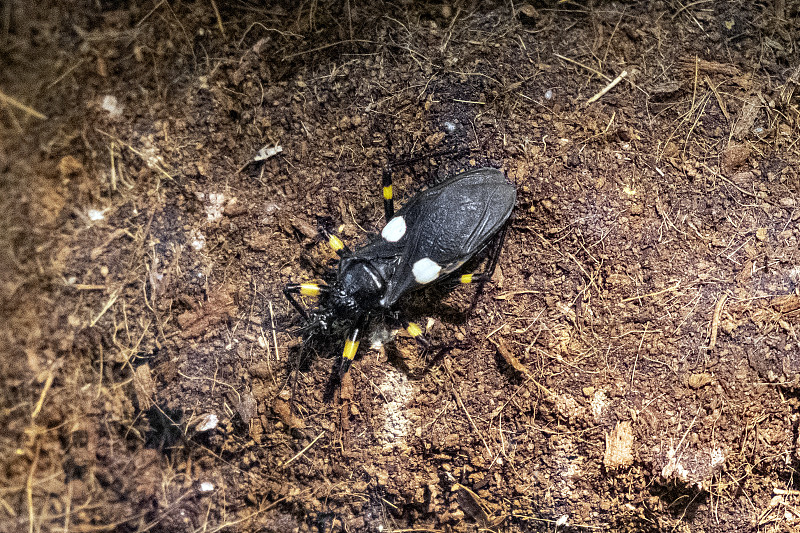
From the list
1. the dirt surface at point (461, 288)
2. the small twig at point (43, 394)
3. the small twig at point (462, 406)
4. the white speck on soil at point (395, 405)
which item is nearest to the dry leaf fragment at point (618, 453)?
the dirt surface at point (461, 288)

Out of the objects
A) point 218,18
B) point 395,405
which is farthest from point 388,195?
point 218,18

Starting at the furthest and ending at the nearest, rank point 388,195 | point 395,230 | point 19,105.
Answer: point 388,195 < point 395,230 < point 19,105

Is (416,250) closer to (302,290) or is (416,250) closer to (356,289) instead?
(356,289)

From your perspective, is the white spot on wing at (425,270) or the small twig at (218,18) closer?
the white spot on wing at (425,270)

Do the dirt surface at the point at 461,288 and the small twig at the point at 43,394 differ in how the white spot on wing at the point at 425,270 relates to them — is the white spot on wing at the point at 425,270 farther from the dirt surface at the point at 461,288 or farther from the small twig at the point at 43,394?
the small twig at the point at 43,394

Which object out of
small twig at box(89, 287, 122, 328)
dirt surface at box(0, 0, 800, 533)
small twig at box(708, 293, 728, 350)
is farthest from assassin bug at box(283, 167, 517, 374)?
small twig at box(708, 293, 728, 350)

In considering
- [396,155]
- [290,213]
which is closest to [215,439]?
[290,213]
